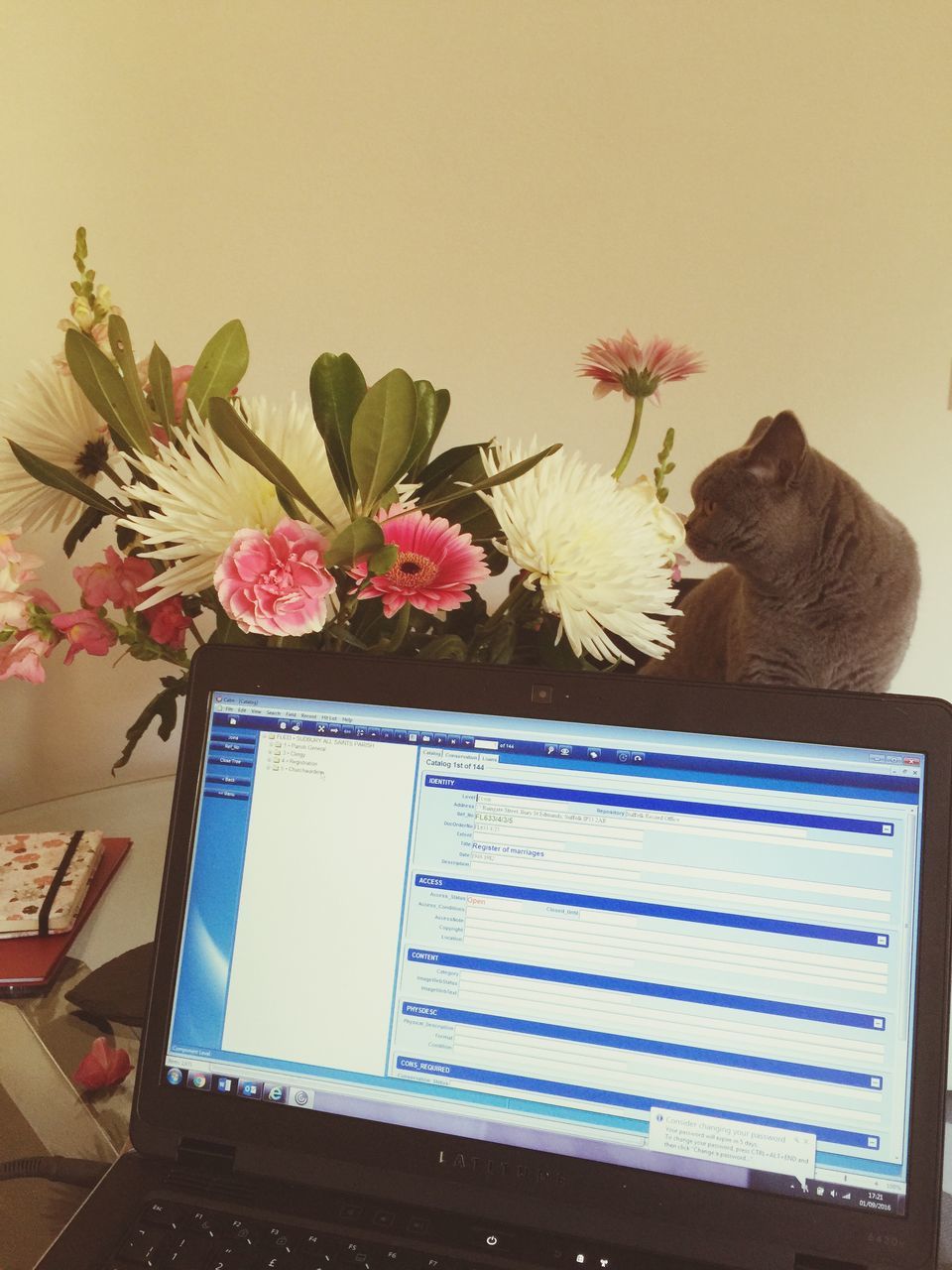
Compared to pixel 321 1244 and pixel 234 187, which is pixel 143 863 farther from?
pixel 234 187

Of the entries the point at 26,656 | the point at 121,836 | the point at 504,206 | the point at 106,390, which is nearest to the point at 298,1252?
the point at 26,656

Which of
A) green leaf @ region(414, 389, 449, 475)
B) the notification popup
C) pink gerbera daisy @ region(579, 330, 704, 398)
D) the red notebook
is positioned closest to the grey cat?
pink gerbera daisy @ region(579, 330, 704, 398)

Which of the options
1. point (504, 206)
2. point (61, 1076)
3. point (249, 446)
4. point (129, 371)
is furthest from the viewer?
point (504, 206)

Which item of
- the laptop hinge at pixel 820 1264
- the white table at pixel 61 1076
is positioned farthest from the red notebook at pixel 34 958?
the laptop hinge at pixel 820 1264

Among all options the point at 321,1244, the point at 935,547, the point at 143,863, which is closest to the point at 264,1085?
the point at 321,1244

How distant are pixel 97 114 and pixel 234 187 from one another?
0.22 metres

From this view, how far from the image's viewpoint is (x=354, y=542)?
44 cm

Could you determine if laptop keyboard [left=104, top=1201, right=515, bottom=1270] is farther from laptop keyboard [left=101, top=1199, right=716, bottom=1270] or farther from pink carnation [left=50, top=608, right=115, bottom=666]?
pink carnation [left=50, top=608, right=115, bottom=666]

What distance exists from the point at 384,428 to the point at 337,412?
0.15 ft

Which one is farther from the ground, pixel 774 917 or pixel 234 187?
pixel 234 187

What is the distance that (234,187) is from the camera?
1.42 m

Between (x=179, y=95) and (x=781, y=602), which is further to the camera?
(x=179, y=95)

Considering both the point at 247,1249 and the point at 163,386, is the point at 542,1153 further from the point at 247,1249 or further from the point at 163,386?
the point at 163,386

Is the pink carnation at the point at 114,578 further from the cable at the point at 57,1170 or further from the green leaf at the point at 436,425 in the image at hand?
the cable at the point at 57,1170
